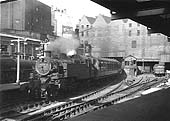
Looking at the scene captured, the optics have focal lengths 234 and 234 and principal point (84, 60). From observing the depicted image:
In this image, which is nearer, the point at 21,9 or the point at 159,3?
the point at 159,3

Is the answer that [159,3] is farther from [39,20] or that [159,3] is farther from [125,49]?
[39,20]

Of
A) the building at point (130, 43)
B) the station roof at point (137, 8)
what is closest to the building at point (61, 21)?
the building at point (130, 43)

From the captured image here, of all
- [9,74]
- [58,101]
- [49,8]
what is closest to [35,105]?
[58,101]

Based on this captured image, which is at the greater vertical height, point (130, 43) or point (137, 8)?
point (130, 43)

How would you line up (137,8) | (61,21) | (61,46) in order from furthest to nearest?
(61,21), (61,46), (137,8)

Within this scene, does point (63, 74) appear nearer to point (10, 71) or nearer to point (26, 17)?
point (10, 71)

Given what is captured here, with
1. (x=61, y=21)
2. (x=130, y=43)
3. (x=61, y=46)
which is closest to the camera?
(x=61, y=46)

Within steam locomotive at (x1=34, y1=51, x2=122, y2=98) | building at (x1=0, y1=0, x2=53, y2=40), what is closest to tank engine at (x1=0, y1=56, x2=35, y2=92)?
steam locomotive at (x1=34, y1=51, x2=122, y2=98)

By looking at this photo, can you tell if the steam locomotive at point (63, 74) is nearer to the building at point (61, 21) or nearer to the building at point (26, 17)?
the building at point (26, 17)

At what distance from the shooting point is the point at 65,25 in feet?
176

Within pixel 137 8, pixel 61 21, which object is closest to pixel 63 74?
pixel 137 8

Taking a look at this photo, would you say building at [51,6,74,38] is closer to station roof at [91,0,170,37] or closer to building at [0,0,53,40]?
building at [0,0,53,40]

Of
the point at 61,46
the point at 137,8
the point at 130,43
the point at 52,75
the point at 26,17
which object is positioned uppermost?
the point at 26,17

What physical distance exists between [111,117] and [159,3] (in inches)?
138
